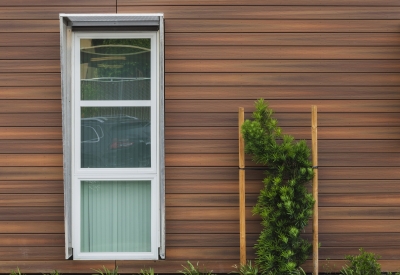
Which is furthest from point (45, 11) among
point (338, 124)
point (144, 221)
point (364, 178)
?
point (364, 178)

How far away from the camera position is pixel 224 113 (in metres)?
4.70

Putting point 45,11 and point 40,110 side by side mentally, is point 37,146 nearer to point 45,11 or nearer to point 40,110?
point 40,110

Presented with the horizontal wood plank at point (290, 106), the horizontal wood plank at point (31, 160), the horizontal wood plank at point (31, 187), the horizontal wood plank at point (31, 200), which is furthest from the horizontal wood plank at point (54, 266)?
the horizontal wood plank at point (290, 106)

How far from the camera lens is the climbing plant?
14.3ft

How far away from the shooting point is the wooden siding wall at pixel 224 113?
469cm

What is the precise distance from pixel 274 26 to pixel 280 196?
1510mm

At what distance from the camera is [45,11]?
4.69m

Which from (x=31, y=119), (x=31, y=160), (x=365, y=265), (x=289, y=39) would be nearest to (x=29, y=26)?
(x=31, y=119)

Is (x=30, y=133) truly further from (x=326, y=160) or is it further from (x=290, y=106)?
(x=326, y=160)

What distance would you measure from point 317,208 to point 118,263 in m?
1.81

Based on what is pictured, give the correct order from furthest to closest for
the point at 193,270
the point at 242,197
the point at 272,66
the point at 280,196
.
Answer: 1. the point at 272,66
2. the point at 193,270
3. the point at 242,197
4. the point at 280,196

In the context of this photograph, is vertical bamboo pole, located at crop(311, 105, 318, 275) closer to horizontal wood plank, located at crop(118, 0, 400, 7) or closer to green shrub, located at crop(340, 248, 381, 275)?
green shrub, located at crop(340, 248, 381, 275)

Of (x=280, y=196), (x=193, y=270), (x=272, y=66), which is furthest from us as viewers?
(x=272, y=66)

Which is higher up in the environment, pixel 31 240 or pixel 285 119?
pixel 285 119
